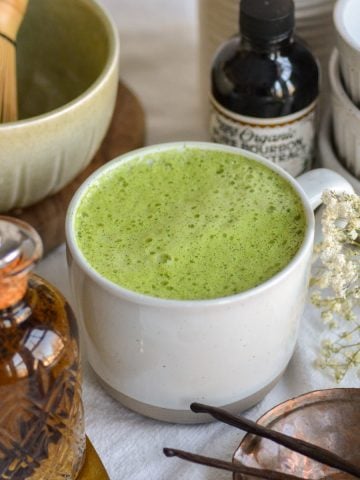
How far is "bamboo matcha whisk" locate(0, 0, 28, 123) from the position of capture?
71cm

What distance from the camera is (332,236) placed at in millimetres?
609

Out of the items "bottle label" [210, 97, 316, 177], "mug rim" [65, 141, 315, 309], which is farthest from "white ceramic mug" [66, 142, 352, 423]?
"bottle label" [210, 97, 316, 177]

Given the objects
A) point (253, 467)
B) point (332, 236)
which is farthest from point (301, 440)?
point (332, 236)

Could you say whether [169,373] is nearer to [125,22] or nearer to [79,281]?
[79,281]

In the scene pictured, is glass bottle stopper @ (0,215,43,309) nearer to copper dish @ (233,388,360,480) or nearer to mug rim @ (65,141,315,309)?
mug rim @ (65,141,315,309)

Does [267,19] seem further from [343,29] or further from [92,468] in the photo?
[92,468]

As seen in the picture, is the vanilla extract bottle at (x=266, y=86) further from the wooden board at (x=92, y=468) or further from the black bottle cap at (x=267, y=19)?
the wooden board at (x=92, y=468)

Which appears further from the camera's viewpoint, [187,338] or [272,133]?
[272,133]

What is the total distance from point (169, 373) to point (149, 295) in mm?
60

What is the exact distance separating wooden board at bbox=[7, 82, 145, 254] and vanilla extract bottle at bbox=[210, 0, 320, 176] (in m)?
0.10

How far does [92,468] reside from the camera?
0.61 m

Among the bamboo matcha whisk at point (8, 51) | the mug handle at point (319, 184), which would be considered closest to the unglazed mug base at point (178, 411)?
the mug handle at point (319, 184)

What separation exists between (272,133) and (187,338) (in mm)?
251

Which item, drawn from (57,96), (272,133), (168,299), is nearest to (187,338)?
(168,299)
